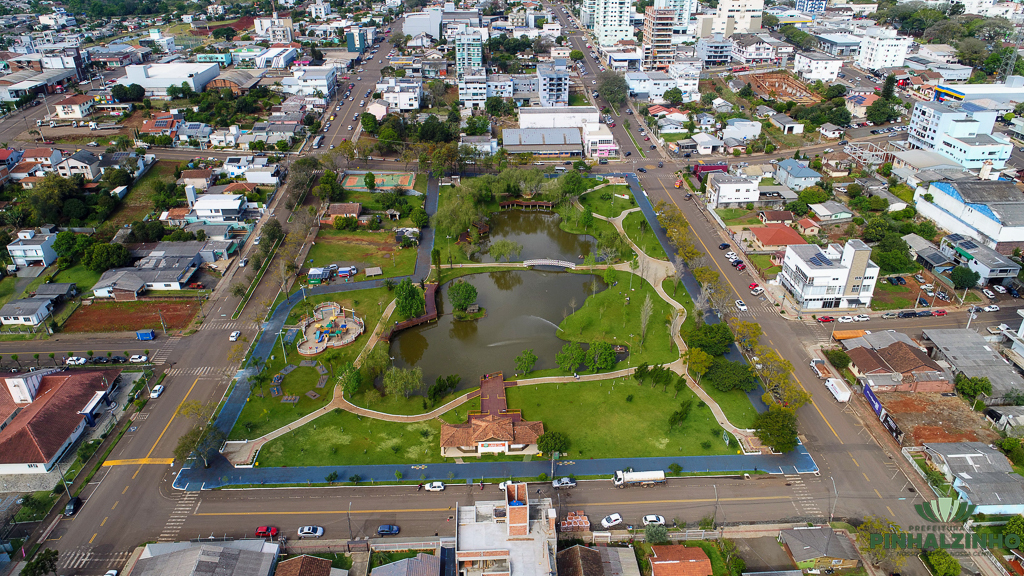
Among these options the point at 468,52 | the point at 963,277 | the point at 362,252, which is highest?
the point at 468,52

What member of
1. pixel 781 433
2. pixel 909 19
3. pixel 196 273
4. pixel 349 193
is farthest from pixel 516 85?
pixel 909 19

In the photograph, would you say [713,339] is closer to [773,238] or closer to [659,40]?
[773,238]

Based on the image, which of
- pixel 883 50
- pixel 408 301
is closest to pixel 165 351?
pixel 408 301

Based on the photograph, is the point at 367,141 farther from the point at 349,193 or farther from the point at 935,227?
the point at 935,227

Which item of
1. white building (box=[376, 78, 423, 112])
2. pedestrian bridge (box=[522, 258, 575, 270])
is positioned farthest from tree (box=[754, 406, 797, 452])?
white building (box=[376, 78, 423, 112])

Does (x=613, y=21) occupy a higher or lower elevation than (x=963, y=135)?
higher

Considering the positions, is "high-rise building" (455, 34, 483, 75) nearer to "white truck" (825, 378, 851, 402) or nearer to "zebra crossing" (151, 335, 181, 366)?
"zebra crossing" (151, 335, 181, 366)
